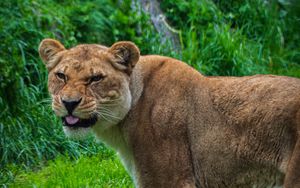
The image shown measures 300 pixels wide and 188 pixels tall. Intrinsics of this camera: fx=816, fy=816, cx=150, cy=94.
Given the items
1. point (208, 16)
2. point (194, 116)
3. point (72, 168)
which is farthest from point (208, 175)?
point (208, 16)

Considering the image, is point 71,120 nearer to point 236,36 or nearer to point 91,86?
point 91,86

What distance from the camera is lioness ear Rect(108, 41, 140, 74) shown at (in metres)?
6.13

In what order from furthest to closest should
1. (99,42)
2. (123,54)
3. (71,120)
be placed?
(99,42), (123,54), (71,120)

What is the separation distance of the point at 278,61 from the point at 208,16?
1.18 meters

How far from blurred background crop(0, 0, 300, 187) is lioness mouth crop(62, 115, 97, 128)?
Result: 5.01ft

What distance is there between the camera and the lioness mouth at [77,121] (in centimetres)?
592

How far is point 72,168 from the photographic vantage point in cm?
784

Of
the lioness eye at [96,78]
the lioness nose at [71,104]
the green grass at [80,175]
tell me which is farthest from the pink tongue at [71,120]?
the green grass at [80,175]

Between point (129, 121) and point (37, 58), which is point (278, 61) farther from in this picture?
point (129, 121)

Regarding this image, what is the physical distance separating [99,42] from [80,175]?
3248mm

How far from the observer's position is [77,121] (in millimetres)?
5938

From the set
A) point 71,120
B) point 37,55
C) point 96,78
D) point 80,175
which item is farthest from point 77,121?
point 37,55

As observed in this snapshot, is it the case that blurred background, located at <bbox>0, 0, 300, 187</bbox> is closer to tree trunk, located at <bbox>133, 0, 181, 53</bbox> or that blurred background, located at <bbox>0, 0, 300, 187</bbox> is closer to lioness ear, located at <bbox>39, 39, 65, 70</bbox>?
tree trunk, located at <bbox>133, 0, 181, 53</bbox>

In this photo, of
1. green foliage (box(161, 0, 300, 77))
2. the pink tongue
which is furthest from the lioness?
green foliage (box(161, 0, 300, 77))
